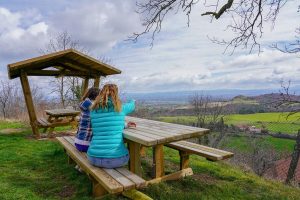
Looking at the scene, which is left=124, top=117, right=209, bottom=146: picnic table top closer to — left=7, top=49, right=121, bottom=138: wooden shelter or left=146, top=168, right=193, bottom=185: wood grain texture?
left=146, top=168, right=193, bottom=185: wood grain texture

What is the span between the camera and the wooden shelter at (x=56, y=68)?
912 cm

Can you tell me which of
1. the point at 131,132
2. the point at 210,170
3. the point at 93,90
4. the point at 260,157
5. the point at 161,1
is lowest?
the point at 260,157

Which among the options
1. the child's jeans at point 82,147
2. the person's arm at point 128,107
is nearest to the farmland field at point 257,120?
the child's jeans at point 82,147

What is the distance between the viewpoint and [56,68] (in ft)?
35.7

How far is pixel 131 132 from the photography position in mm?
4707

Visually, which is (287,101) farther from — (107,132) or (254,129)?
(254,129)

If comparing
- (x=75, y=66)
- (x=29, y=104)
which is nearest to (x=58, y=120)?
(x=29, y=104)

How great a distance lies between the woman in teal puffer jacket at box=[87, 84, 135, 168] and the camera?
433 centimetres

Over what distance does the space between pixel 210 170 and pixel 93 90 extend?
2.86m

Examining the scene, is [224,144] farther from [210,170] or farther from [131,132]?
[131,132]

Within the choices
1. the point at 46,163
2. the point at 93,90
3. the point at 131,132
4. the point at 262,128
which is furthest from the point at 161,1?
the point at 262,128

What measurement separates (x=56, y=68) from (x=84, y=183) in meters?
6.46

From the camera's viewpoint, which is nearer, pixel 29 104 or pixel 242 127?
pixel 29 104

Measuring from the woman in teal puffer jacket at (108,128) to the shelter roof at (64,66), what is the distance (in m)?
5.26
